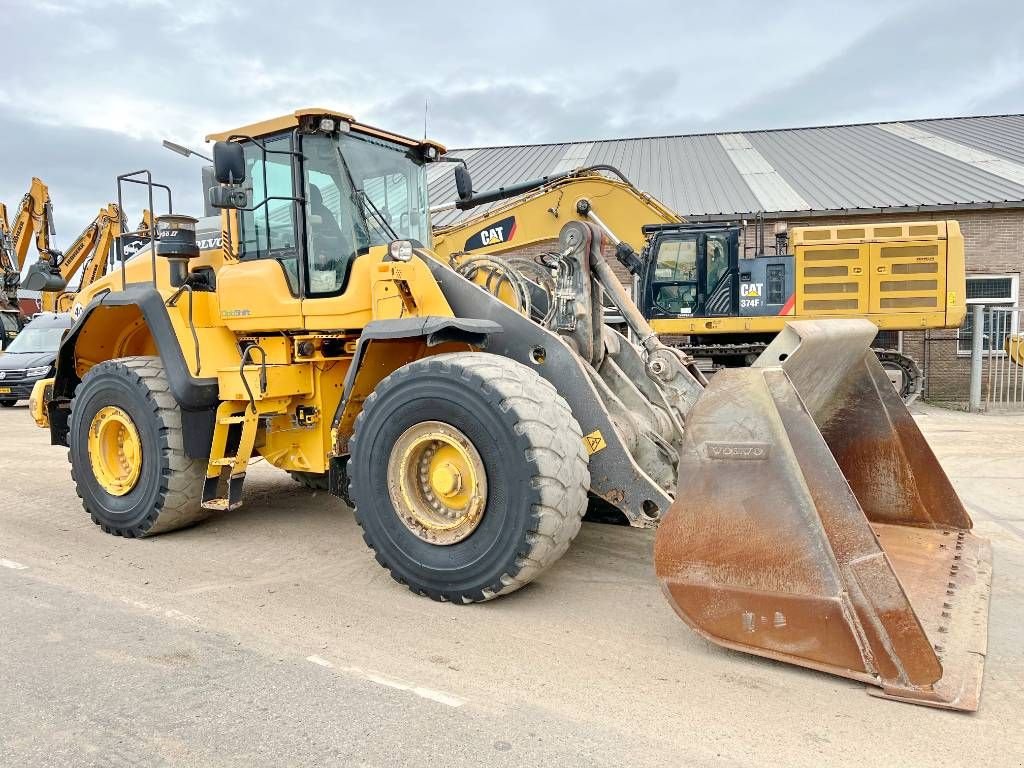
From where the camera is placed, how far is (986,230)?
55.8 feet

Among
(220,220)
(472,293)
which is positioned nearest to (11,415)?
(220,220)

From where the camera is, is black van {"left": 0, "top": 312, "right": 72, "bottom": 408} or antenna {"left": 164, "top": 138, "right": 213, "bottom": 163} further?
black van {"left": 0, "top": 312, "right": 72, "bottom": 408}

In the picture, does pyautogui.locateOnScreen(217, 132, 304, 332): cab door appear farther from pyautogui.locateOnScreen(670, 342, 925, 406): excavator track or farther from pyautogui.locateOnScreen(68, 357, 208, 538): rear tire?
pyautogui.locateOnScreen(670, 342, 925, 406): excavator track

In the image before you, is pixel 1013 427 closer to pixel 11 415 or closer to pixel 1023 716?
pixel 1023 716

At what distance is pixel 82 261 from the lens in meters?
14.0

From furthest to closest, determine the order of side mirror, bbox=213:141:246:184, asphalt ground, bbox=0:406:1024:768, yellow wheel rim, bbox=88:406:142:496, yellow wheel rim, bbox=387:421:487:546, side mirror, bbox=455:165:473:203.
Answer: side mirror, bbox=455:165:473:203 < yellow wheel rim, bbox=88:406:142:496 < side mirror, bbox=213:141:246:184 < yellow wheel rim, bbox=387:421:487:546 < asphalt ground, bbox=0:406:1024:768

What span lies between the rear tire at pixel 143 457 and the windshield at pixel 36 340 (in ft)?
39.7

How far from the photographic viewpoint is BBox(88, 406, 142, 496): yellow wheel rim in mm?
5547

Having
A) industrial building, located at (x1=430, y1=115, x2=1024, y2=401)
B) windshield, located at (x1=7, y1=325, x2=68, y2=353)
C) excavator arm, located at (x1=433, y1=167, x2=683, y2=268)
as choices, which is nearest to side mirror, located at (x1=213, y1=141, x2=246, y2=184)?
excavator arm, located at (x1=433, y1=167, x2=683, y2=268)

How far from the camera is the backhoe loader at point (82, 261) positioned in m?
9.86

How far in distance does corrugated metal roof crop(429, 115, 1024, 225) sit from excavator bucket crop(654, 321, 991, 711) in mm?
11658

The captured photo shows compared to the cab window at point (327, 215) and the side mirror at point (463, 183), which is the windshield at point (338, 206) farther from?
the side mirror at point (463, 183)

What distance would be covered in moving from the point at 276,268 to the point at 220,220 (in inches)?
34.0

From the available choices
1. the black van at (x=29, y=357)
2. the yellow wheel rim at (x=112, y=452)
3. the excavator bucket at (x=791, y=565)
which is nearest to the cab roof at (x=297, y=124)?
the yellow wheel rim at (x=112, y=452)
